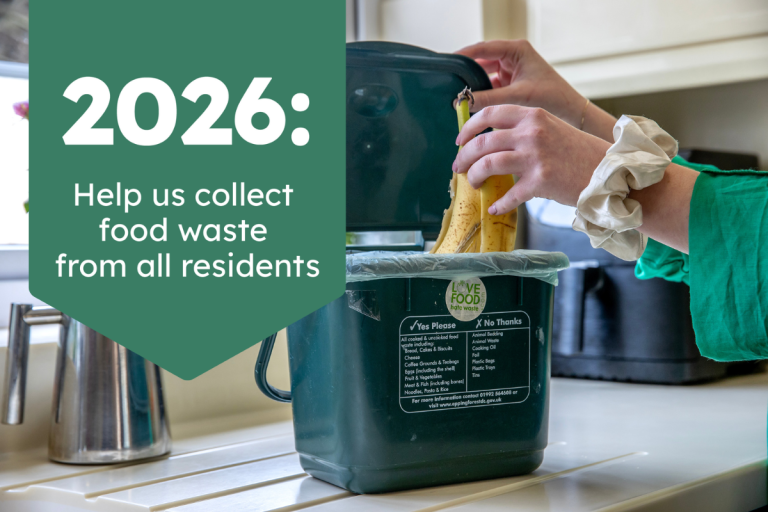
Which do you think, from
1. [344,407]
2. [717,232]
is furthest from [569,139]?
[344,407]

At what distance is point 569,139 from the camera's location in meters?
0.67

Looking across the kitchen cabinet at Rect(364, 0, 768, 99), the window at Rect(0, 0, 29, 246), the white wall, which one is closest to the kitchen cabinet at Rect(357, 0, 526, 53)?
the kitchen cabinet at Rect(364, 0, 768, 99)

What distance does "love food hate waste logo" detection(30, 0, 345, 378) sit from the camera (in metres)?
1.04

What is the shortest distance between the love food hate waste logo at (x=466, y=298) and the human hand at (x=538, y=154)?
9 cm

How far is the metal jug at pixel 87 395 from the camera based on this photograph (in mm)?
817

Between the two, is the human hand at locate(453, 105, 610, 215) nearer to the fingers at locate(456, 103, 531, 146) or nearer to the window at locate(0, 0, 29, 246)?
the fingers at locate(456, 103, 531, 146)

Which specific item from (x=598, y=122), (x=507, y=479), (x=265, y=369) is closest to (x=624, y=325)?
(x=598, y=122)

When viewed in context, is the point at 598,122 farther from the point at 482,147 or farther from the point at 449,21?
the point at 449,21

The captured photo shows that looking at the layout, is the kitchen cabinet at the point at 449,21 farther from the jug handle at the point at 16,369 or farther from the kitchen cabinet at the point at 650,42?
the jug handle at the point at 16,369

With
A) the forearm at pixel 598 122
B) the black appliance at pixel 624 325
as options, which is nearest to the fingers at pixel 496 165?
the forearm at pixel 598 122

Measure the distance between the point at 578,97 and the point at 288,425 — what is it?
60 cm

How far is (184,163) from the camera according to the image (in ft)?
3.76

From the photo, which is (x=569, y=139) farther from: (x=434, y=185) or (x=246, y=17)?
(x=246, y=17)

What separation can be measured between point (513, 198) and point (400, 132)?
0.70 feet
